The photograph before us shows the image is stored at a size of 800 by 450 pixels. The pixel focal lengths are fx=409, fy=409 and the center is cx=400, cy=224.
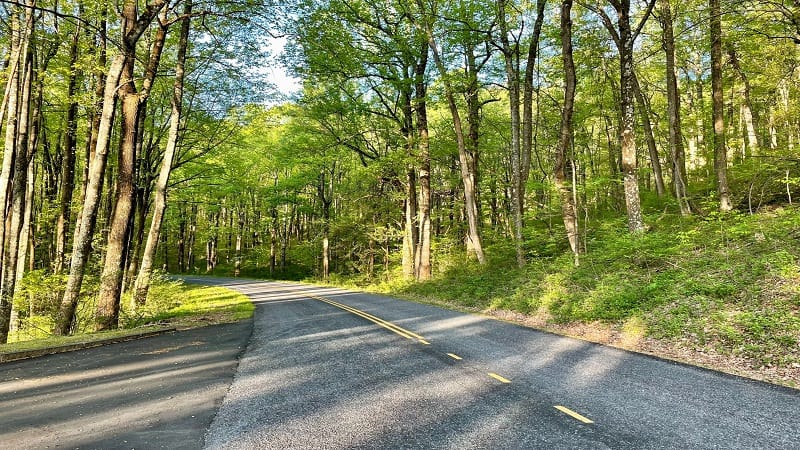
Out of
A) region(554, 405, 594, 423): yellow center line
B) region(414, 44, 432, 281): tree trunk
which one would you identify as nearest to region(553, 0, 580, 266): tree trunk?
region(414, 44, 432, 281): tree trunk

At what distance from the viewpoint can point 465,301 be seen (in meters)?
15.5

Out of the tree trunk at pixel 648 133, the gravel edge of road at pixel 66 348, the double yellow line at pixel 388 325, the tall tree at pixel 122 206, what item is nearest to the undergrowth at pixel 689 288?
the double yellow line at pixel 388 325

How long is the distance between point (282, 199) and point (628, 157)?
29.2m

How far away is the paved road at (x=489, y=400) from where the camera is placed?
3.85m

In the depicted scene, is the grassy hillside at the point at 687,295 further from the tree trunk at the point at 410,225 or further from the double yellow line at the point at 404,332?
the tree trunk at the point at 410,225

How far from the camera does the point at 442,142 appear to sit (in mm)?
22719

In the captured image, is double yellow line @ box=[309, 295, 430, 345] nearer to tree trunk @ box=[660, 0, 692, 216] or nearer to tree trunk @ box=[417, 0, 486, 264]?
tree trunk @ box=[417, 0, 486, 264]

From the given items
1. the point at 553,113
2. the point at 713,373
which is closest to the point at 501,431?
the point at 713,373

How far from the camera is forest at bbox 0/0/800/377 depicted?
10008 millimetres

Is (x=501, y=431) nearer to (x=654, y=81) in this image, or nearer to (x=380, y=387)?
(x=380, y=387)

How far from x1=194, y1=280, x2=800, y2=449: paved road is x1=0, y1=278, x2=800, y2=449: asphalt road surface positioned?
0.02 m

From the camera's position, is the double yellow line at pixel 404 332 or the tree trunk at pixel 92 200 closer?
the double yellow line at pixel 404 332

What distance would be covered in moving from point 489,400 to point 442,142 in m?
19.1

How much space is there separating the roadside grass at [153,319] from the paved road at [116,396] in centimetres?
105
